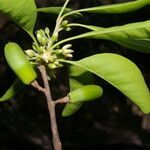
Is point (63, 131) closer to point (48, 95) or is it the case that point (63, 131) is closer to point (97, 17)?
point (97, 17)

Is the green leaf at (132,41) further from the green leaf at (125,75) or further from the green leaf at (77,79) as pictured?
the green leaf at (77,79)

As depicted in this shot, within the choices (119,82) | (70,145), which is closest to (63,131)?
(70,145)

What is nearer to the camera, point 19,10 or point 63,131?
point 19,10

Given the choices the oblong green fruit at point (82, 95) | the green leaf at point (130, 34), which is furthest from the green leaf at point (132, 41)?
the oblong green fruit at point (82, 95)

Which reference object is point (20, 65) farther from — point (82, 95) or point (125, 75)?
point (125, 75)

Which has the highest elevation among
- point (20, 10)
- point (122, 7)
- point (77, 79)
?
point (20, 10)

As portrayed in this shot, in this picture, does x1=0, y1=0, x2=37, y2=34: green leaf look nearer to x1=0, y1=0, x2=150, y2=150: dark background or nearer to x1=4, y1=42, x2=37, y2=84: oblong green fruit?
x1=4, y1=42, x2=37, y2=84: oblong green fruit

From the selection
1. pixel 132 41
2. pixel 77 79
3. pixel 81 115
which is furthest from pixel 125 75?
pixel 81 115
